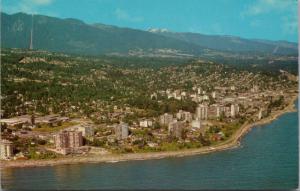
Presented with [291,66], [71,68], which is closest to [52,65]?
[71,68]

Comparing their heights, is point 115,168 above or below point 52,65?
below

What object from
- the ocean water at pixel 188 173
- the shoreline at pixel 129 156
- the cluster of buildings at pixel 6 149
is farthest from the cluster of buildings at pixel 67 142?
the cluster of buildings at pixel 6 149

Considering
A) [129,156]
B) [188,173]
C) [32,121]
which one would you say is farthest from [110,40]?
[188,173]

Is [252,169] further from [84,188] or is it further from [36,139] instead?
[36,139]

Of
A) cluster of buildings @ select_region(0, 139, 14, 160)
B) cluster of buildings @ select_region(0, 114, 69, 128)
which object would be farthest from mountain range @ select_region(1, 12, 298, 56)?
cluster of buildings @ select_region(0, 139, 14, 160)

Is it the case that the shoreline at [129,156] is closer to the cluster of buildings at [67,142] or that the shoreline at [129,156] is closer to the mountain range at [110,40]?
the cluster of buildings at [67,142]

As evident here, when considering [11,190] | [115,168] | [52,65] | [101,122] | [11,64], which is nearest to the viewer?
[11,190]
